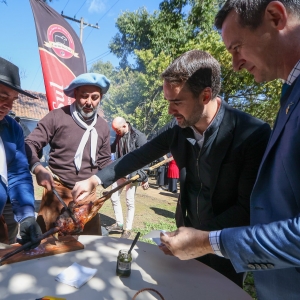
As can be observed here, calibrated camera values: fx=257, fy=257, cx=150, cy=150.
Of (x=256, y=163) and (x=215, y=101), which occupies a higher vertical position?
(x=215, y=101)

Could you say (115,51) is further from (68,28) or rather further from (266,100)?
(68,28)

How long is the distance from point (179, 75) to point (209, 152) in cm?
61

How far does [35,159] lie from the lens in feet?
9.48

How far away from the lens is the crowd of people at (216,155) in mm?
1102

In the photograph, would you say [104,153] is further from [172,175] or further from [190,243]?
[172,175]

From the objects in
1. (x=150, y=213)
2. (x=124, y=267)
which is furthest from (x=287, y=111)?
(x=150, y=213)

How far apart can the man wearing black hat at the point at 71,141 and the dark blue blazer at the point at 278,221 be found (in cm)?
234

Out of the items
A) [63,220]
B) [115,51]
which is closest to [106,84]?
[63,220]

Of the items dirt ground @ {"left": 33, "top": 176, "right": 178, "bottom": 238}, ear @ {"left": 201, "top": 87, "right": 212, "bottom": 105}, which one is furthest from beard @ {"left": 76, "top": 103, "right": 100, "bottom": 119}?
dirt ground @ {"left": 33, "top": 176, "right": 178, "bottom": 238}

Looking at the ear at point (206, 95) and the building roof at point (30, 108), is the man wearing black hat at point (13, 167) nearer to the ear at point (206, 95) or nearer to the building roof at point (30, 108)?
the ear at point (206, 95)

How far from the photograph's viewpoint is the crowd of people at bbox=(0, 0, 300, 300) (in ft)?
3.61

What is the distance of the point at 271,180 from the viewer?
3.83ft

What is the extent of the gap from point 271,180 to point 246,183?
60 centimetres

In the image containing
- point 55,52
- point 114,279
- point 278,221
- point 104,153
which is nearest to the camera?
point 278,221
